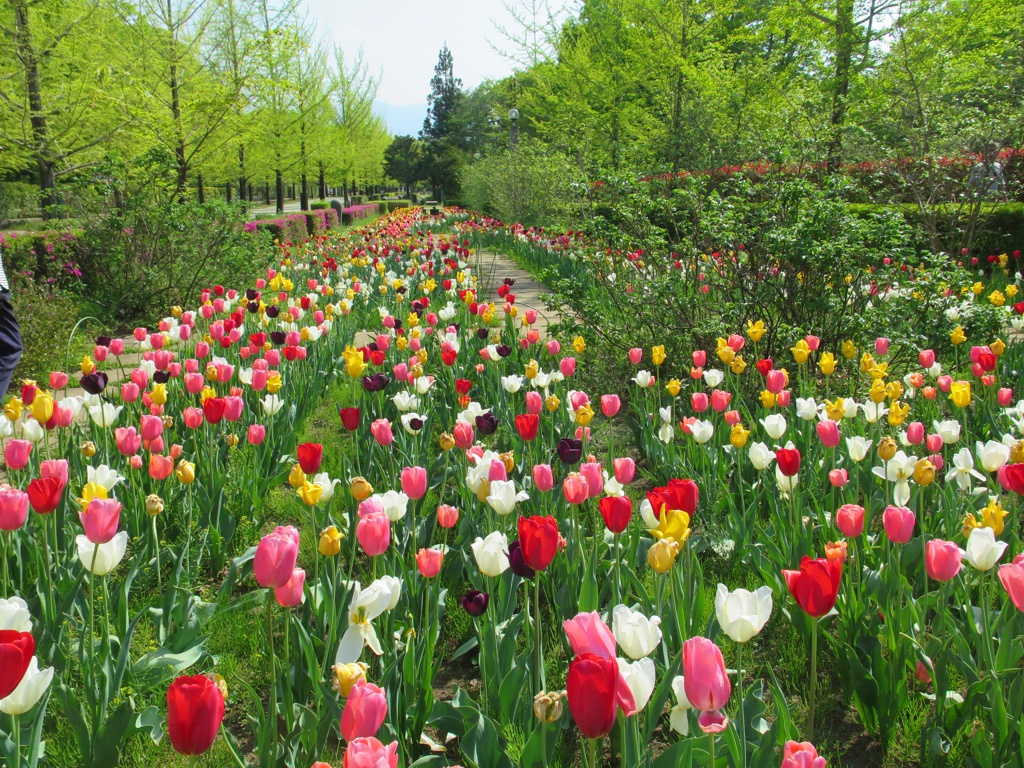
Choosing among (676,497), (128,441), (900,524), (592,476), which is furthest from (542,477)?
(128,441)

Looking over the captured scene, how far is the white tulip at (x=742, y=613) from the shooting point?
1.36m

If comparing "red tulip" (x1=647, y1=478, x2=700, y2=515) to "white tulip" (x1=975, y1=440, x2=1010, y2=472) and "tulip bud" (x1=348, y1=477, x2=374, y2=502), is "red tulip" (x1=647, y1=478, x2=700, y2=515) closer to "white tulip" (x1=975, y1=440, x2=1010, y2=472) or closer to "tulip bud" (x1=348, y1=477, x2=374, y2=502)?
"tulip bud" (x1=348, y1=477, x2=374, y2=502)

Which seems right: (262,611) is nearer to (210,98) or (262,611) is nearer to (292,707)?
(292,707)

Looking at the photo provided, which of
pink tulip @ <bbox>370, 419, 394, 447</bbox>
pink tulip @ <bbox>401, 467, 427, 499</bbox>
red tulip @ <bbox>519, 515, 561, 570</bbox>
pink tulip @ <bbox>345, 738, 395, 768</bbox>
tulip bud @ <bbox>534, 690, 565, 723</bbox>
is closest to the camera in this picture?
pink tulip @ <bbox>345, 738, 395, 768</bbox>

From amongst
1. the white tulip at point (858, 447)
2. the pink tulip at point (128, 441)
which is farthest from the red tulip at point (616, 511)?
the pink tulip at point (128, 441)

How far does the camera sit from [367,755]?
3.07ft

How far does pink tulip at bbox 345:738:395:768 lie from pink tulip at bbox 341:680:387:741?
12cm

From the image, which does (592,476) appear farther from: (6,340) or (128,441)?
(6,340)

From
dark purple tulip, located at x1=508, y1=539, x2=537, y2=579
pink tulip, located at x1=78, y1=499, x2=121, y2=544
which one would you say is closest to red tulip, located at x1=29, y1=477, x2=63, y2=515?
pink tulip, located at x1=78, y1=499, x2=121, y2=544

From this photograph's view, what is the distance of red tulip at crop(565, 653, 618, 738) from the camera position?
3.34 ft

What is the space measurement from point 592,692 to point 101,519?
114cm

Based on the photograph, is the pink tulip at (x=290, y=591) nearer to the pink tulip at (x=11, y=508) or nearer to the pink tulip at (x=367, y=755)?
the pink tulip at (x=367, y=755)

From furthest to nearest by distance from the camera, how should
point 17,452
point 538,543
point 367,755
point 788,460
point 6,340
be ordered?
point 6,340
point 17,452
point 788,460
point 538,543
point 367,755

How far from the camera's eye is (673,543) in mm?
1535
